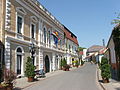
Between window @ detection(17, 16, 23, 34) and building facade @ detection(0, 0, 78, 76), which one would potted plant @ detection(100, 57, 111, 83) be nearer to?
building facade @ detection(0, 0, 78, 76)

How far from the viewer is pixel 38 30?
2477cm

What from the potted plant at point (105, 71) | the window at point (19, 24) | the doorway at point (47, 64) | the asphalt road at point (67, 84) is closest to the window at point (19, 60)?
the window at point (19, 24)

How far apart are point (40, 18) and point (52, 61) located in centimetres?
890

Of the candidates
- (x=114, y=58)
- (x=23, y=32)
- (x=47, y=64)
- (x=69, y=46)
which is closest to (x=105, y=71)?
(x=114, y=58)

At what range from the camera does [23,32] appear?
786 inches

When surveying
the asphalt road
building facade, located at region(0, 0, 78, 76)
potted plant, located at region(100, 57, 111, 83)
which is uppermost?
building facade, located at region(0, 0, 78, 76)

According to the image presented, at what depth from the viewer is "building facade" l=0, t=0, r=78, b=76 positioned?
16594 millimetres

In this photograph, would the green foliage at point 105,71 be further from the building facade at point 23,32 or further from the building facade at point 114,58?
the building facade at point 23,32

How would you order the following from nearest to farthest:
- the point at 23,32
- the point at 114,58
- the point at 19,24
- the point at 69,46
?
1. the point at 19,24
2. the point at 23,32
3. the point at 114,58
4. the point at 69,46

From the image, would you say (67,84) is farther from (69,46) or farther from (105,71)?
(69,46)

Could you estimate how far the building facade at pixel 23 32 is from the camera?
16.6 meters

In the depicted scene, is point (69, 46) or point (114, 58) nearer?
point (114, 58)

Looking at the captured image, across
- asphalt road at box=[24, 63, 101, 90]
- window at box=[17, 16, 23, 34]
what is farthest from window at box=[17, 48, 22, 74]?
asphalt road at box=[24, 63, 101, 90]

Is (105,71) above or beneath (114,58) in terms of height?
beneath
